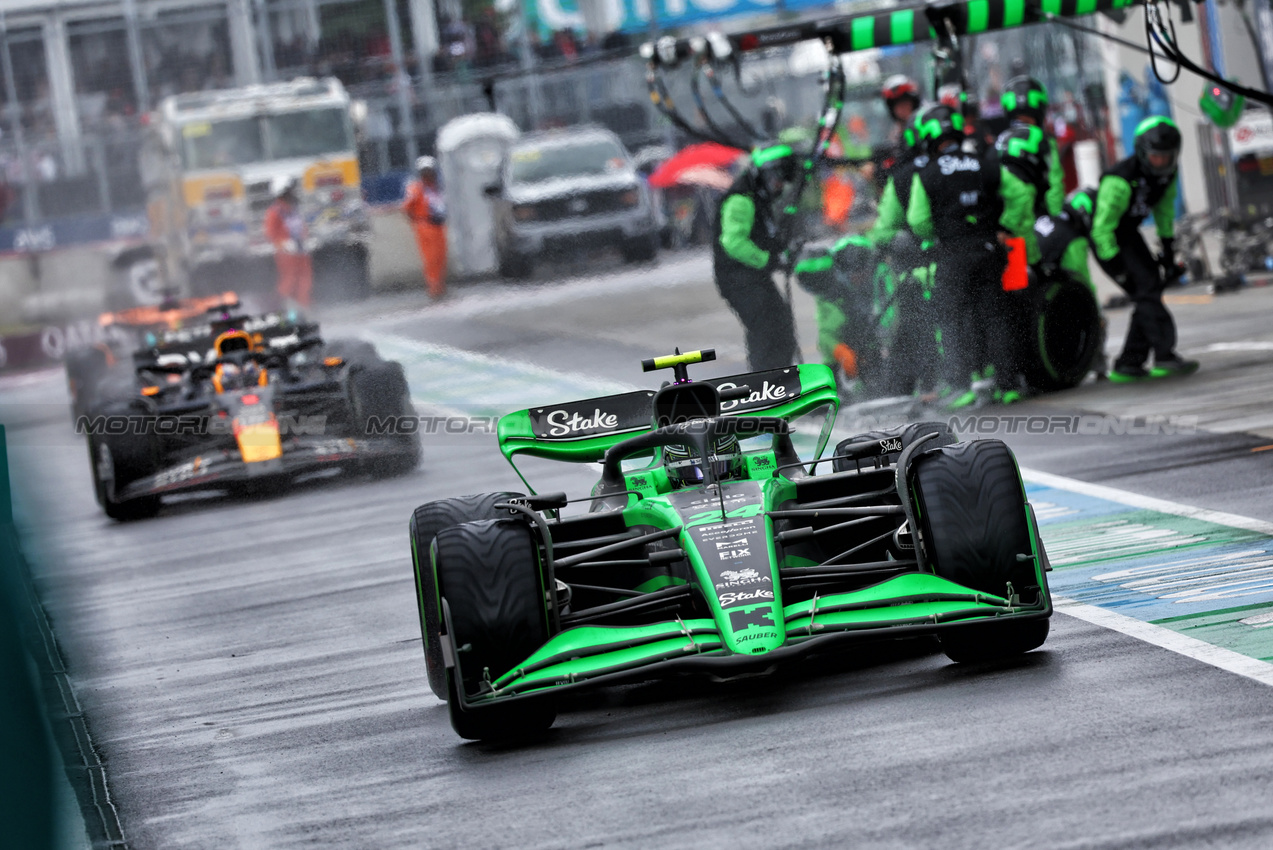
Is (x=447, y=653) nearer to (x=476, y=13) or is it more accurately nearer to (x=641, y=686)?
(x=641, y=686)

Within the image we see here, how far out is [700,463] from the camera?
6832mm

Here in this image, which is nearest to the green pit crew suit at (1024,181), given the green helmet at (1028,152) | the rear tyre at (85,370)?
the green helmet at (1028,152)

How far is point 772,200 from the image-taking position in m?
14.0

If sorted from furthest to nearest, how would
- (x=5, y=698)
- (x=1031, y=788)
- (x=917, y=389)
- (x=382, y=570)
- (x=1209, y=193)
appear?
(x=1209, y=193), (x=917, y=389), (x=382, y=570), (x=5, y=698), (x=1031, y=788)

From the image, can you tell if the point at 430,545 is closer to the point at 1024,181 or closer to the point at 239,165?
the point at 1024,181

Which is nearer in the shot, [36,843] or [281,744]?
[36,843]

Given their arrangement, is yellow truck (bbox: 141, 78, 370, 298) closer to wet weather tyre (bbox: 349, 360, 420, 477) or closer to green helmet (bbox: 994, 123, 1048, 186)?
wet weather tyre (bbox: 349, 360, 420, 477)

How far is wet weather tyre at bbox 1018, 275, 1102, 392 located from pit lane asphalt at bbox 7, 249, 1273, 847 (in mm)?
2704

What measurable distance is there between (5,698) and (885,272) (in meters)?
9.41

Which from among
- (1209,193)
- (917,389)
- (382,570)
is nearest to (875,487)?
(382,570)

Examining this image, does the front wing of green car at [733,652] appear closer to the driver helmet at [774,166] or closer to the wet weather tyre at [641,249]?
the driver helmet at [774,166]

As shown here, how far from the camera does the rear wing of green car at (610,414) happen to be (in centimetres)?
752

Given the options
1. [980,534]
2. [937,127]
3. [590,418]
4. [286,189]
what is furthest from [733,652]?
[286,189]

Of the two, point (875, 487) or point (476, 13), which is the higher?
point (476, 13)
